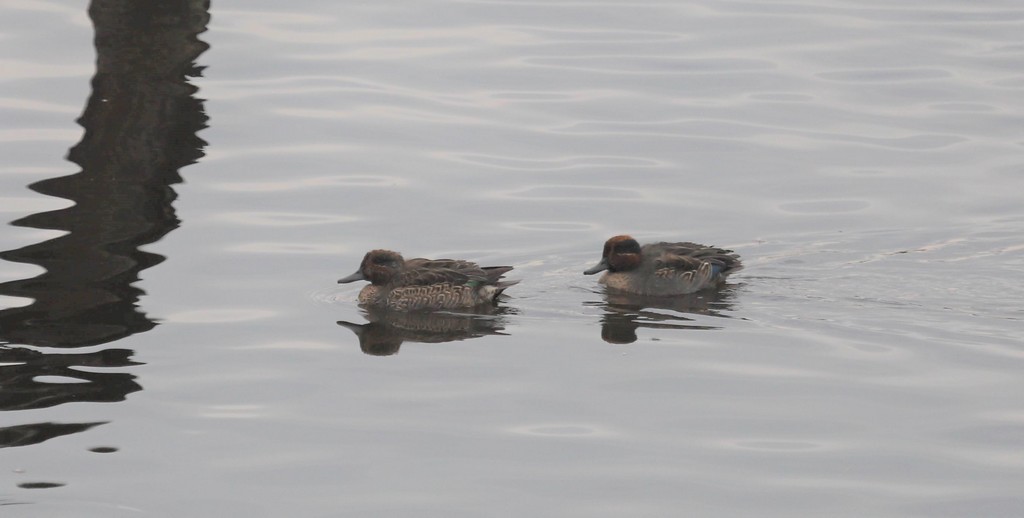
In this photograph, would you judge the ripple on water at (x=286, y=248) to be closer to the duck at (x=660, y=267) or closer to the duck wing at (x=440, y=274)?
the duck wing at (x=440, y=274)

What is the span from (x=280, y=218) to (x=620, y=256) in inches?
129

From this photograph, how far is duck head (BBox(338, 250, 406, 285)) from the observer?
14.3 meters

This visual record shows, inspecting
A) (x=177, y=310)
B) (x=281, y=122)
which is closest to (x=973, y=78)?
(x=281, y=122)

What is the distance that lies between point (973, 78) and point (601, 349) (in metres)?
11.5

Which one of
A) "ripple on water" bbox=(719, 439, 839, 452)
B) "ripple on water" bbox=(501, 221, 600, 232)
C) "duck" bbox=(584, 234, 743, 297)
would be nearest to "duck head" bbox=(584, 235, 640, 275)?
"duck" bbox=(584, 234, 743, 297)

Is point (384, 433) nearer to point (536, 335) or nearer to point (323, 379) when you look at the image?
point (323, 379)

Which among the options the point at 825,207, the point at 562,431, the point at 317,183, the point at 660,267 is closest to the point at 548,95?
the point at 317,183

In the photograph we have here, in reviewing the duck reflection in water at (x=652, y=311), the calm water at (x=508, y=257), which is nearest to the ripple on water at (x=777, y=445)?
the calm water at (x=508, y=257)

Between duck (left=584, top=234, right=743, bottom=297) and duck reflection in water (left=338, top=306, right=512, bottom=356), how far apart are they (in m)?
1.16

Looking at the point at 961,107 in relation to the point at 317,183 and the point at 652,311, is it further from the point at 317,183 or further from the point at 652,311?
the point at 652,311

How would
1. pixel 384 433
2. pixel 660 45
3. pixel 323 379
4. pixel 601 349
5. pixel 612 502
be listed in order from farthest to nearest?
pixel 660 45, pixel 601 349, pixel 323 379, pixel 384 433, pixel 612 502

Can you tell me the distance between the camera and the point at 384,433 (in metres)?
10.6

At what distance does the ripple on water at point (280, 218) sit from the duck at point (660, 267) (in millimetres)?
2751

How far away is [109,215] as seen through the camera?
1559 cm
